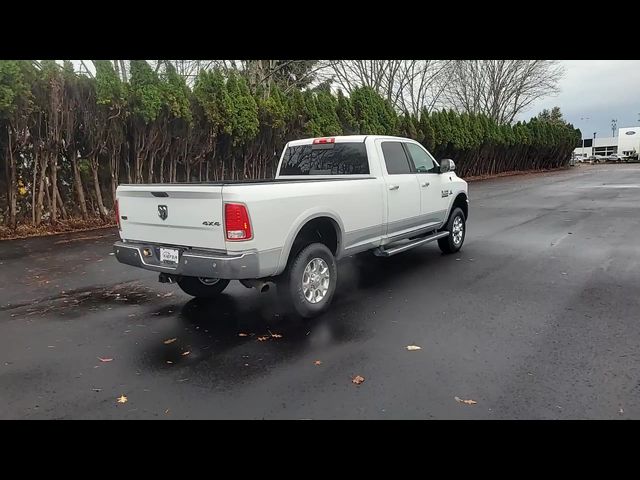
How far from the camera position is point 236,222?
411cm

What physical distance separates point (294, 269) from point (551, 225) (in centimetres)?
832

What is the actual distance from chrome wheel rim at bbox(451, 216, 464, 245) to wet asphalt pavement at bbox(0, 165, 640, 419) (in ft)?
1.95

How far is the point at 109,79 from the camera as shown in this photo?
1104 centimetres

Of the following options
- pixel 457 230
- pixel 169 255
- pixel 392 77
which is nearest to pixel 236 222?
pixel 169 255

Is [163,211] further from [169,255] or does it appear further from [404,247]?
[404,247]

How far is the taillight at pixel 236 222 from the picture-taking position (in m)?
4.09

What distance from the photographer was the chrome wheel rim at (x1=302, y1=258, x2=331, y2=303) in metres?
4.89

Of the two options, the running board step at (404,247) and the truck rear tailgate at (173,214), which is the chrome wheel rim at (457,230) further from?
the truck rear tailgate at (173,214)

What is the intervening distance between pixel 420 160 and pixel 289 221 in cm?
342

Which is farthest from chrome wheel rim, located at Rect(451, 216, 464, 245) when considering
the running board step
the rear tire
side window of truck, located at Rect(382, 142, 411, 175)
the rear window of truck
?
the rear tire

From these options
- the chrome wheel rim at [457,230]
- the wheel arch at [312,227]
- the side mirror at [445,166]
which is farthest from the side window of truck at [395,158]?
the chrome wheel rim at [457,230]

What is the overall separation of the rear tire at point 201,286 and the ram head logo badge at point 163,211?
1.17 m

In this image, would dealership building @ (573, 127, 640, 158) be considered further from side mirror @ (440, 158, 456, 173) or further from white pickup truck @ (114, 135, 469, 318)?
white pickup truck @ (114, 135, 469, 318)
